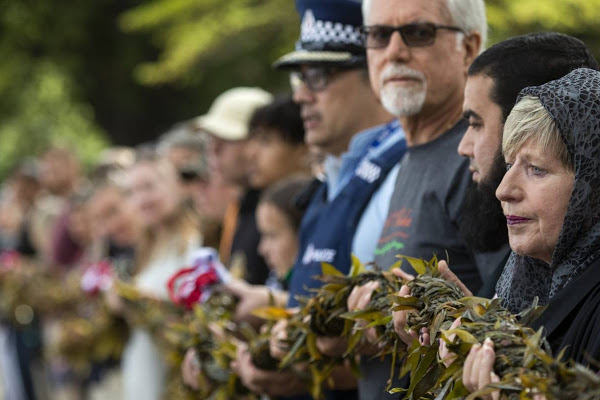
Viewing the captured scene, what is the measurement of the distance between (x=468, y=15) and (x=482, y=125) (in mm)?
967

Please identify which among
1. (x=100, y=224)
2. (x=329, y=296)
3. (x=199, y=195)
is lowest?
(x=100, y=224)

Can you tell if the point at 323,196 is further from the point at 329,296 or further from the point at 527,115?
the point at 527,115

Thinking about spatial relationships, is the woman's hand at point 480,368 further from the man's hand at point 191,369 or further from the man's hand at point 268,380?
the man's hand at point 191,369

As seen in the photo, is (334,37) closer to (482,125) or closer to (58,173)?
(482,125)

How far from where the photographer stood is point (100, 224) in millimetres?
10477

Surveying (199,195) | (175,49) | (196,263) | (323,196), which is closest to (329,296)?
(323,196)

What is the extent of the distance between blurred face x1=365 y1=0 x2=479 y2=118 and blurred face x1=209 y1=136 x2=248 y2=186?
3385mm

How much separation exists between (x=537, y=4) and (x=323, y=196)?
5.48 m

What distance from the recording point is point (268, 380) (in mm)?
5070

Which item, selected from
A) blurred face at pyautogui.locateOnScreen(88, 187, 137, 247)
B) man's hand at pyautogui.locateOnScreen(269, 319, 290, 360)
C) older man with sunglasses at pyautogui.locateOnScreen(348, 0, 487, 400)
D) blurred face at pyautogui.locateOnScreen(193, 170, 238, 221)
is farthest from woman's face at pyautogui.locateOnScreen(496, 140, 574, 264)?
blurred face at pyautogui.locateOnScreen(88, 187, 137, 247)

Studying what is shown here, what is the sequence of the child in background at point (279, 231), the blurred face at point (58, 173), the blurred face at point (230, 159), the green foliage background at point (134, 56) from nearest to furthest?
the child in background at point (279, 231) → the blurred face at point (230, 159) → the green foliage background at point (134, 56) → the blurred face at point (58, 173)

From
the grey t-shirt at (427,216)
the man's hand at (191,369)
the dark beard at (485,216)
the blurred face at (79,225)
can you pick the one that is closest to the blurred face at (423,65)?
the grey t-shirt at (427,216)

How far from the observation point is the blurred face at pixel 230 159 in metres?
7.77

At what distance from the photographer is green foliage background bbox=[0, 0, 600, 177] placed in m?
12.3
